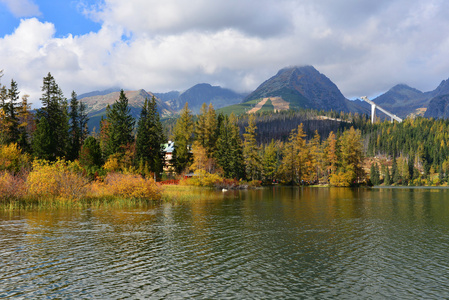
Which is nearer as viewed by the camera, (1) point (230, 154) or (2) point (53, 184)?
(2) point (53, 184)

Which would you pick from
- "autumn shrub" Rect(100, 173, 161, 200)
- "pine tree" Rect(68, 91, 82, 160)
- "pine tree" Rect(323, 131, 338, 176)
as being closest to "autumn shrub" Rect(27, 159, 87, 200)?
"autumn shrub" Rect(100, 173, 161, 200)

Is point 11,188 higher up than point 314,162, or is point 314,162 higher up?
point 314,162

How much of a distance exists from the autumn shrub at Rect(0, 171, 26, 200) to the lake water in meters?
7.21

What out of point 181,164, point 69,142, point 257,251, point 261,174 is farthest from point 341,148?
point 257,251

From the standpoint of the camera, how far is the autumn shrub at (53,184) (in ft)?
126

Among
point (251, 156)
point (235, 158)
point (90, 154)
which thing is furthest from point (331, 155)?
point (90, 154)

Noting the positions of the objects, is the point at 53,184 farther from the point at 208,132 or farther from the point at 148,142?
the point at 208,132

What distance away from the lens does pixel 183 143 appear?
9931 centimetres

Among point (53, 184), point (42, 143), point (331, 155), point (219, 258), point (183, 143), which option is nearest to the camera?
point (219, 258)

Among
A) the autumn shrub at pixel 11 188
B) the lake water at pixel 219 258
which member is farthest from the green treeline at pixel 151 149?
the lake water at pixel 219 258

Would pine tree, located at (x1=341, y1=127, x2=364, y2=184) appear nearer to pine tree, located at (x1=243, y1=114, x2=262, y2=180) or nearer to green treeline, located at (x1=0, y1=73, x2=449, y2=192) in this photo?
green treeline, located at (x1=0, y1=73, x2=449, y2=192)

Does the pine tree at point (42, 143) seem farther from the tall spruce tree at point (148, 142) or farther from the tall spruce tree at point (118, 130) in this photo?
the tall spruce tree at point (148, 142)

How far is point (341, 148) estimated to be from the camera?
119 meters

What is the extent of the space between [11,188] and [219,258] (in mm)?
29973
